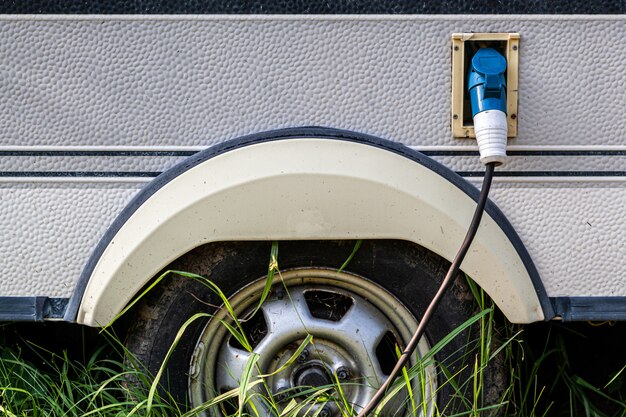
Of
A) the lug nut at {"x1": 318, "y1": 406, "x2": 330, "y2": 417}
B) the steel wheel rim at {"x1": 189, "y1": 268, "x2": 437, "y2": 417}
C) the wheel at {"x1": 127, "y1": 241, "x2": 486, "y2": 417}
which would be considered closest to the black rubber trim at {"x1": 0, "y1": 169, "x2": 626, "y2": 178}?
the wheel at {"x1": 127, "y1": 241, "x2": 486, "y2": 417}

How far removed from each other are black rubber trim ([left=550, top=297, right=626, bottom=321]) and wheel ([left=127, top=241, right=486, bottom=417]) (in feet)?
0.65

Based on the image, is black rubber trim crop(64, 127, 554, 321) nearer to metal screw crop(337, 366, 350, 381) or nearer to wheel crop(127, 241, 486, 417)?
wheel crop(127, 241, 486, 417)

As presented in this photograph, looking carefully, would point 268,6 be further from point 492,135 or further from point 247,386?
point 247,386

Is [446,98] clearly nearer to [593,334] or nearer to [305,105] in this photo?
[305,105]

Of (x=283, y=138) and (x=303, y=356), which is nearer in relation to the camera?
(x=283, y=138)

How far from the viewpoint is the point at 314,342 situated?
159 centimetres

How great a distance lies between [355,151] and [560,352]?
88 cm

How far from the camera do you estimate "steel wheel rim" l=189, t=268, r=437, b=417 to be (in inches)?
61.6

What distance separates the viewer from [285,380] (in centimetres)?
161

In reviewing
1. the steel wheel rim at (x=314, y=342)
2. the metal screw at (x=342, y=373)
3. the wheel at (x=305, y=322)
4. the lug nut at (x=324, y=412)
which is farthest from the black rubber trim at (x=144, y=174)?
the lug nut at (x=324, y=412)

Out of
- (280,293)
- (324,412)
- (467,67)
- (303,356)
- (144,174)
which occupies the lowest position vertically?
(324,412)

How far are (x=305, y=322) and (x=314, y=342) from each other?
2.4 inches

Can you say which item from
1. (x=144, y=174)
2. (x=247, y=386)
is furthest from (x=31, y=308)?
(x=247, y=386)

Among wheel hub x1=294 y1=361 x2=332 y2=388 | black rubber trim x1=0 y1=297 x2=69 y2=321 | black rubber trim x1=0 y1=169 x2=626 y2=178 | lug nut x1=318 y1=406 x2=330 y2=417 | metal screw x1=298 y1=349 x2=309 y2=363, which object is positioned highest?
black rubber trim x1=0 y1=169 x2=626 y2=178
